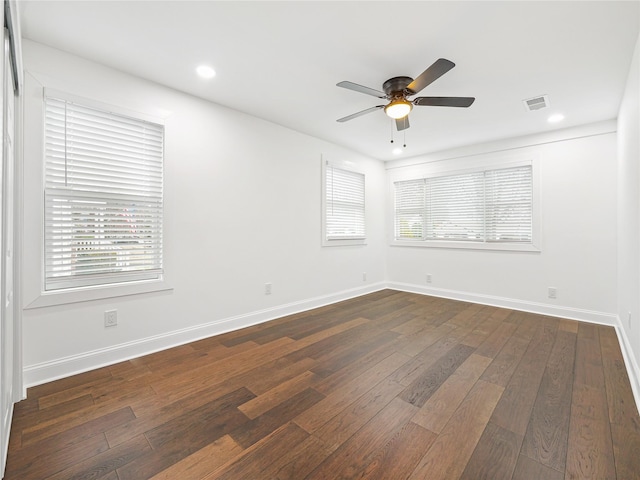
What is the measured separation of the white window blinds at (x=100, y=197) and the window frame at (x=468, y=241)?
416cm

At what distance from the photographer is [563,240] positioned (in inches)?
155

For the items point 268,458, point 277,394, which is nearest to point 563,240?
point 277,394

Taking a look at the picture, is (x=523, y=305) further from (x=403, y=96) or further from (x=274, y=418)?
(x=274, y=418)

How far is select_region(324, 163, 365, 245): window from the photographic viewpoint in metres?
4.61

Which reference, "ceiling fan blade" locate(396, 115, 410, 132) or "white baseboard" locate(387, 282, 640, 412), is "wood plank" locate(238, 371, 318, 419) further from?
"ceiling fan blade" locate(396, 115, 410, 132)

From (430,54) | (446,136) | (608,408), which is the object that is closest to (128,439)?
(608,408)

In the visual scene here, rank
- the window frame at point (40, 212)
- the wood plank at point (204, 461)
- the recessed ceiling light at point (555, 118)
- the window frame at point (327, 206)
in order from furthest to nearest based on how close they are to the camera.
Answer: the window frame at point (327, 206) → the recessed ceiling light at point (555, 118) → the window frame at point (40, 212) → the wood plank at point (204, 461)

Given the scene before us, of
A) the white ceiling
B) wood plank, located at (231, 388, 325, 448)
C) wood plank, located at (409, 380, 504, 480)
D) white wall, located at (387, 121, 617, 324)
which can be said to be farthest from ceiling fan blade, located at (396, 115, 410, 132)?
wood plank, located at (231, 388, 325, 448)

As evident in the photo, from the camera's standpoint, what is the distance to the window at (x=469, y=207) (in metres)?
4.28

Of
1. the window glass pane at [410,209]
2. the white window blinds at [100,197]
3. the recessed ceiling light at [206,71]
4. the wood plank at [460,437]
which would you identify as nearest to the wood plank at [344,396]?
the wood plank at [460,437]

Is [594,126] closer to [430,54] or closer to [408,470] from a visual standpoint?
[430,54]

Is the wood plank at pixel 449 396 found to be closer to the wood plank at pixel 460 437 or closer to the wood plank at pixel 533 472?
the wood plank at pixel 460 437

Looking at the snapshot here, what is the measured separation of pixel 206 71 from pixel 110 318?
2299 mm

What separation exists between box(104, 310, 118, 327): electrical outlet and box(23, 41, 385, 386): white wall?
0.04 metres
